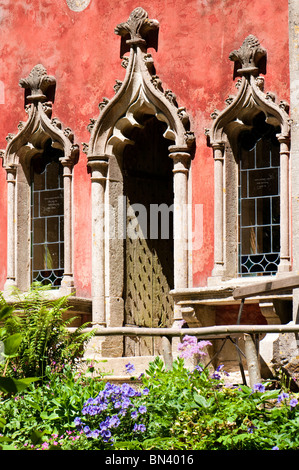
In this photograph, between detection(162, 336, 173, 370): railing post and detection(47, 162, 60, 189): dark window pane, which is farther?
detection(47, 162, 60, 189): dark window pane

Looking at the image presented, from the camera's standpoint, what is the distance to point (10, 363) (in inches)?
374

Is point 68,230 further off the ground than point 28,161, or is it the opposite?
point 28,161

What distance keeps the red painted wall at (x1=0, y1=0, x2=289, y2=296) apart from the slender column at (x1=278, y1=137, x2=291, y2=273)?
0.76 m

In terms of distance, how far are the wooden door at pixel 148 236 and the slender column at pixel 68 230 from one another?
765 millimetres

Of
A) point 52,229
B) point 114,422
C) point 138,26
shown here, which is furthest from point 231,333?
point 52,229

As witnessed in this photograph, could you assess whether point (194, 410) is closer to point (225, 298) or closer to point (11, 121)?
point (225, 298)

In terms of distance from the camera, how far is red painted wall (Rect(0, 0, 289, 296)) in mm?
13078

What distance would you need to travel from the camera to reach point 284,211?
12516mm

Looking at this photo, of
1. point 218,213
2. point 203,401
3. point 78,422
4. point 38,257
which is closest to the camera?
point 78,422

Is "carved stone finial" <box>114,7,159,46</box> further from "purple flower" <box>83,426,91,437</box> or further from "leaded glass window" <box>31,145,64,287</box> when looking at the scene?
"purple flower" <box>83,426,91,437</box>

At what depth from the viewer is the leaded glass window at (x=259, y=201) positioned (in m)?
12.9

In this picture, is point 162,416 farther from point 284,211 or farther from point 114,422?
point 284,211

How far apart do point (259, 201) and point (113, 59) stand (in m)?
2.99

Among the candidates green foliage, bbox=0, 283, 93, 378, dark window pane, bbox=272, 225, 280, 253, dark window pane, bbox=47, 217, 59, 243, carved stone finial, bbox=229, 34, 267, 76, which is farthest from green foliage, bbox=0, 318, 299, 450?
dark window pane, bbox=47, 217, 59, 243
